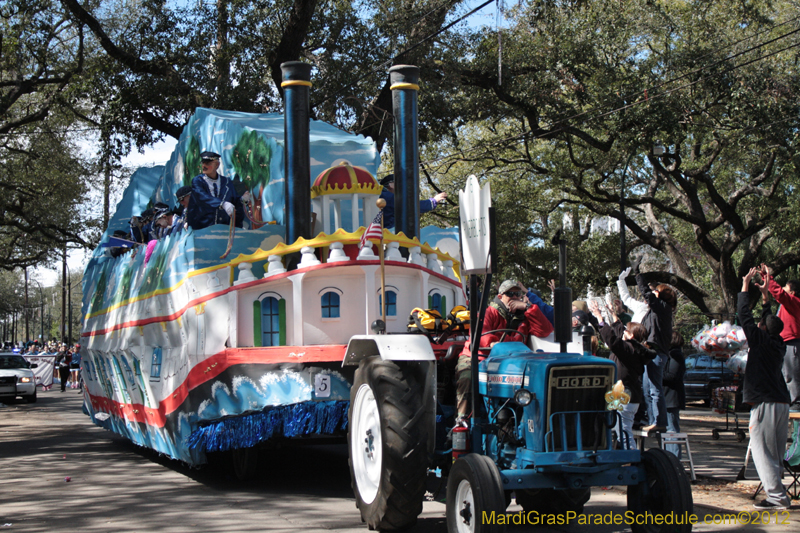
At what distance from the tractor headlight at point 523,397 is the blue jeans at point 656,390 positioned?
11.9 ft

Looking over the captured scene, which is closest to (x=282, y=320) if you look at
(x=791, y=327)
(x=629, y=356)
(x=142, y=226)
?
(x=629, y=356)

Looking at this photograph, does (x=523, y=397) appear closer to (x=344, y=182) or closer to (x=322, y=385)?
(x=322, y=385)

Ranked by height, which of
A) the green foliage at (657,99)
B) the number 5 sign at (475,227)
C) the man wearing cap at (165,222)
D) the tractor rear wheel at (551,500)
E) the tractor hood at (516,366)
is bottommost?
the tractor rear wheel at (551,500)

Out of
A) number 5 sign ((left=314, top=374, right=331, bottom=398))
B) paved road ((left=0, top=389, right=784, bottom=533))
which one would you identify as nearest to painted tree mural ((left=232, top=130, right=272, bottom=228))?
number 5 sign ((left=314, top=374, right=331, bottom=398))

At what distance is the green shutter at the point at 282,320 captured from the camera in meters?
8.49

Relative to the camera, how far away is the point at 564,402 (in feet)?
18.9

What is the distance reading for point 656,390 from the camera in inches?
356

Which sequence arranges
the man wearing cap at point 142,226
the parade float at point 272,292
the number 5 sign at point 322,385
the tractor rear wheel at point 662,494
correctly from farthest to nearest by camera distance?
the man wearing cap at point 142,226 < the parade float at point 272,292 < the number 5 sign at point 322,385 < the tractor rear wheel at point 662,494

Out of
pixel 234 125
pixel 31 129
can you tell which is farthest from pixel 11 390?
pixel 234 125

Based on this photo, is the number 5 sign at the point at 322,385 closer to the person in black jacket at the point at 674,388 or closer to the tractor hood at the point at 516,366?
the tractor hood at the point at 516,366

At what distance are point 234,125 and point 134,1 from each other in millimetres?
11607

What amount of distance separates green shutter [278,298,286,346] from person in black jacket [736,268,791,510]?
4.49 meters

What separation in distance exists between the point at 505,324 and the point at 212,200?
4536 mm

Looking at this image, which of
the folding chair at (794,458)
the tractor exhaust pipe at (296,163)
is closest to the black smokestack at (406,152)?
the tractor exhaust pipe at (296,163)
